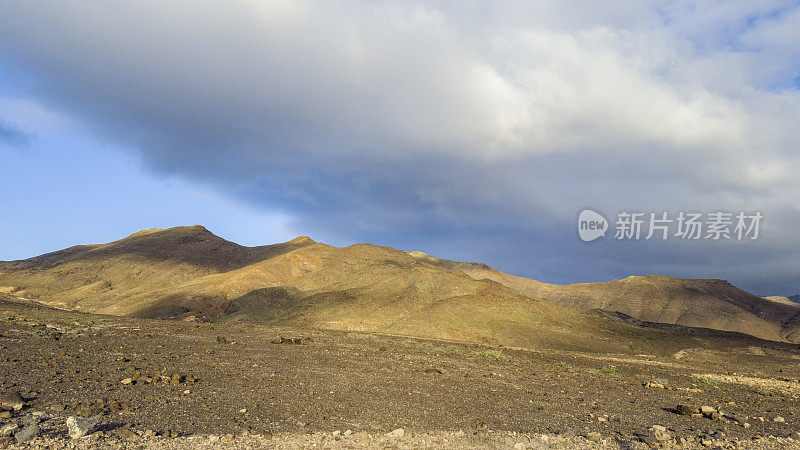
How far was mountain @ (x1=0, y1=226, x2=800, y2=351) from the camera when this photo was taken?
147 feet

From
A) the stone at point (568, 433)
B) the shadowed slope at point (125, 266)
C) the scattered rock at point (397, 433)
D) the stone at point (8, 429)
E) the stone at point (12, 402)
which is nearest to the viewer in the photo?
the stone at point (8, 429)

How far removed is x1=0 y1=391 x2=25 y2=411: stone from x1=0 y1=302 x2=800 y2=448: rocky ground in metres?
0.05

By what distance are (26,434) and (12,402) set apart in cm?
271

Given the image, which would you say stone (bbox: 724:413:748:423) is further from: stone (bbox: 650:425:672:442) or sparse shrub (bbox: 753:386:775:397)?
sparse shrub (bbox: 753:386:775:397)

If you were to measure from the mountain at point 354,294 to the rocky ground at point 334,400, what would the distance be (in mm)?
21200

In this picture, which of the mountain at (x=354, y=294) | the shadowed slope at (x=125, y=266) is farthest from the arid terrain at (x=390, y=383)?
the shadowed slope at (x=125, y=266)

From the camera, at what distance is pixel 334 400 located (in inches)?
480

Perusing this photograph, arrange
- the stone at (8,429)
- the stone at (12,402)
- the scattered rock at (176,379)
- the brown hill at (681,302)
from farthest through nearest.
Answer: the brown hill at (681,302), the scattered rock at (176,379), the stone at (12,402), the stone at (8,429)

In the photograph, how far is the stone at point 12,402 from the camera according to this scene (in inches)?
359

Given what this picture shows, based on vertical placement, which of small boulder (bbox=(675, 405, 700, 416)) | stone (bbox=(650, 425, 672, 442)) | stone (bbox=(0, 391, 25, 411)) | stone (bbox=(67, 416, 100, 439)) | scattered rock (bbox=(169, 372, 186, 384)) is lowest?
stone (bbox=(0, 391, 25, 411))

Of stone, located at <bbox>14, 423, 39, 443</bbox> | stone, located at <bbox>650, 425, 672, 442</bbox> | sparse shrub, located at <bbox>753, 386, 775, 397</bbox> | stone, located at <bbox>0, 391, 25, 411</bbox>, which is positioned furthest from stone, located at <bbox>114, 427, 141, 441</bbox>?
sparse shrub, located at <bbox>753, 386, 775, 397</bbox>

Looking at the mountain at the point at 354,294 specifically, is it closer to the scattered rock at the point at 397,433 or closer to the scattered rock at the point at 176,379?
the scattered rock at the point at 176,379

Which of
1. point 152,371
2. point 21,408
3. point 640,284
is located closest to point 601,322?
point 152,371

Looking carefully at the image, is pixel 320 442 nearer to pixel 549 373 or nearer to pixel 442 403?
pixel 442 403
